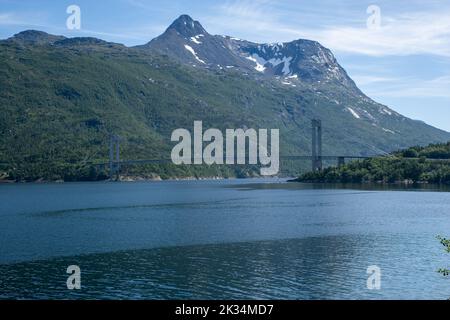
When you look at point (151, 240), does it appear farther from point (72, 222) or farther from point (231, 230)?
point (72, 222)

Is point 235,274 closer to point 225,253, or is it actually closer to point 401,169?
point 225,253

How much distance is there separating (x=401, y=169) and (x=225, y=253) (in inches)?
4945

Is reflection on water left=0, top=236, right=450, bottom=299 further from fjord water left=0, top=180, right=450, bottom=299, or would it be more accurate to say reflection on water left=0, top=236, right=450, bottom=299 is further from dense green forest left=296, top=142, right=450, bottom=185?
dense green forest left=296, top=142, right=450, bottom=185

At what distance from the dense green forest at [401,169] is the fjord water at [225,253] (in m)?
78.0

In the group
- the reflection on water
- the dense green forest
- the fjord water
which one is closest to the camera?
the reflection on water

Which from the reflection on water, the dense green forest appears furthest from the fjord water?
the dense green forest

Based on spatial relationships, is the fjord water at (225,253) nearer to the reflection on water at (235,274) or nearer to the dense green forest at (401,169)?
the reflection on water at (235,274)

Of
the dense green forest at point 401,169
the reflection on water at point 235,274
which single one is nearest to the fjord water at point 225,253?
the reflection on water at point 235,274

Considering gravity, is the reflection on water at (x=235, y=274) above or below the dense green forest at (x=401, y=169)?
below

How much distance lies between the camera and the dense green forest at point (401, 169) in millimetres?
160462

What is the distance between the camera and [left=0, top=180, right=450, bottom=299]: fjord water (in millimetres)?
35406

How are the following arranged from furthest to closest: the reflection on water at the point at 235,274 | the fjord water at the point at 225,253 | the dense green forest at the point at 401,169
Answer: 1. the dense green forest at the point at 401,169
2. the fjord water at the point at 225,253
3. the reflection on water at the point at 235,274

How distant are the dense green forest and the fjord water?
7803 cm
